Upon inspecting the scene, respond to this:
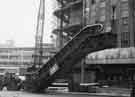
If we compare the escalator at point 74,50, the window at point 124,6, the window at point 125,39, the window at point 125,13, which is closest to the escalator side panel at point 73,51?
the escalator at point 74,50

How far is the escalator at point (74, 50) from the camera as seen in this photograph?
17362 mm

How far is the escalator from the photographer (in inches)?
684

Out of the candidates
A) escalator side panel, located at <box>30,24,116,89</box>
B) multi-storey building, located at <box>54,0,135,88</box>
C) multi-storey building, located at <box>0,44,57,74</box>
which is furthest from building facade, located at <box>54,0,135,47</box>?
multi-storey building, located at <box>0,44,57,74</box>

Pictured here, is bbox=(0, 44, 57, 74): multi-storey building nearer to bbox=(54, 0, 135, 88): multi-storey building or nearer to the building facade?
the building facade

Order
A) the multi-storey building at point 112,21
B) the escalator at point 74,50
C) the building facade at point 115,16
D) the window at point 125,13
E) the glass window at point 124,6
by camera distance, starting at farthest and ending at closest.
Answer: the glass window at point 124,6, the window at point 125,13, the building facade at point 115,16, the multi-storey building at point 112,21, the escalator at point 74,50

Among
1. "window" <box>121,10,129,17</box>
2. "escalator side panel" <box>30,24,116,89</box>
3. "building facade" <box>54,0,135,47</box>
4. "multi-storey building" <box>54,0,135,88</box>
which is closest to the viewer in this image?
"escalator side panel" <box>30,24,116,89</box>

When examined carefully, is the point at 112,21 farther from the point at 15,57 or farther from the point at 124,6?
the point at 15,57

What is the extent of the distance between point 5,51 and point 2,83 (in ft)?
383

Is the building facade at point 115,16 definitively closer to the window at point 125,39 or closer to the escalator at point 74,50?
the window at point 125,39

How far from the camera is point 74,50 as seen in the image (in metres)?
19.2

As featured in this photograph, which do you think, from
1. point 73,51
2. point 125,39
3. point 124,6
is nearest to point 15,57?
point 124,6

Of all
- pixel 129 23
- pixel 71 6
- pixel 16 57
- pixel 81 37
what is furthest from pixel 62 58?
pixel 16 57

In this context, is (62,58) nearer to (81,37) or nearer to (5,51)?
(81,37)

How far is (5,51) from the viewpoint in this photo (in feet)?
462
